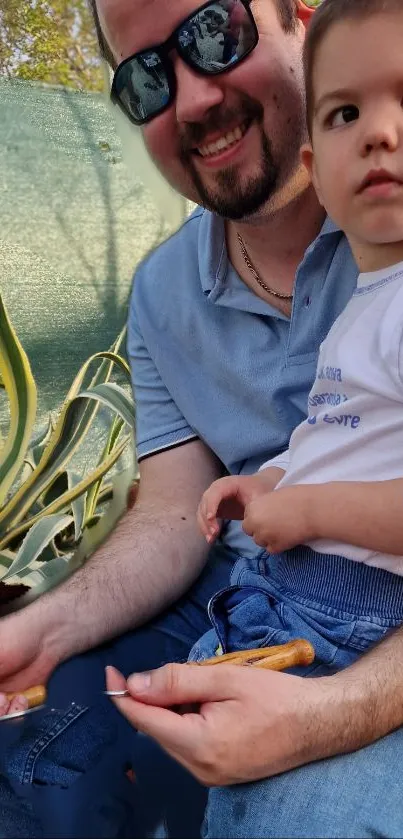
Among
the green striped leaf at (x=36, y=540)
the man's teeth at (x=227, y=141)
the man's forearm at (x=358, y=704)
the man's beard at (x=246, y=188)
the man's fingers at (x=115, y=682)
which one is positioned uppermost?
the man's teeth at (x=227, y=141)

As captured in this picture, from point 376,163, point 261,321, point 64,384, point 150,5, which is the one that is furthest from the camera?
point 64,384

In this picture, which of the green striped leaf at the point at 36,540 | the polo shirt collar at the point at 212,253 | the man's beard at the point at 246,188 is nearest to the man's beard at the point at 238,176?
the man's beard at the point at 246,188

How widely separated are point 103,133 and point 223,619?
1.08 m

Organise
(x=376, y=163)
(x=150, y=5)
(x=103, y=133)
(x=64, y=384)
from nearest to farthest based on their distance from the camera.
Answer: (x=376, y=163)
(x=150, y=5)
(x=103, y=133)
(x=64, y=384)

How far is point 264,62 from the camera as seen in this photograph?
4.12 ft

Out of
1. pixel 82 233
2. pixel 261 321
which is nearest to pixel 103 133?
pixel 82 233

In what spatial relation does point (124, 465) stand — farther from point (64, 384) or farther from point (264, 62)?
point (264, 62)

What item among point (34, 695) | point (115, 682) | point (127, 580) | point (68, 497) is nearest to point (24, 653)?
point (34, 695)

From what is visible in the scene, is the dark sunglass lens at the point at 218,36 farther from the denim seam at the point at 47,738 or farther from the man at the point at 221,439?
the denim seam at the point at 47,738

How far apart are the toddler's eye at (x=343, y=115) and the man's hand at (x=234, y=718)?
22.9 inches

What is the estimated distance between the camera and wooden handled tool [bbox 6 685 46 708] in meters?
1.26

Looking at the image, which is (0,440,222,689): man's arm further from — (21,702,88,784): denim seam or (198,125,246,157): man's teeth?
(198,125,246,157): man's teeth

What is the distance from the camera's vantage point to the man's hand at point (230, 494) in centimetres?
117

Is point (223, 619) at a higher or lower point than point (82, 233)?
lower
